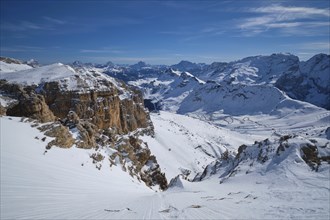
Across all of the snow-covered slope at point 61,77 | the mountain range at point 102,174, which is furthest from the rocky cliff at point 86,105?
the mountain range at point 102,174

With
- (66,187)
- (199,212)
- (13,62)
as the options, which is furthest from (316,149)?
(13,62)

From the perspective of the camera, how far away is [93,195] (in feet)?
74.3

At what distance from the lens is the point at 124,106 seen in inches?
3627

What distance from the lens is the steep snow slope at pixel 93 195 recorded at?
17953 mm

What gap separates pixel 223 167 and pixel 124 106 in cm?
4840

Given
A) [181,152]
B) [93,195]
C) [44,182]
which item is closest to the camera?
[44,182]

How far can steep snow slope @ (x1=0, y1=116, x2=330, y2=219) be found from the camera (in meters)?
18.0

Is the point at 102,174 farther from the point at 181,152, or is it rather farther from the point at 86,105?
the point at 181,152

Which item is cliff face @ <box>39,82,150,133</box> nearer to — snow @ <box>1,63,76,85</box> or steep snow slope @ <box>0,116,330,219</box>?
snow @ <box>1,63,76,85</box>

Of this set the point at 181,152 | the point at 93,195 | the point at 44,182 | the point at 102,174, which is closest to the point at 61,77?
the point at 102,174

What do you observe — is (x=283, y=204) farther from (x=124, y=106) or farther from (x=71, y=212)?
(x=124, y=106)

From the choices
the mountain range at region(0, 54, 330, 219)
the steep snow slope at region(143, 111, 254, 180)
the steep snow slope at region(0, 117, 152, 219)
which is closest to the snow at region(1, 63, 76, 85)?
the mountain range at region(0, 54, 330, 219)

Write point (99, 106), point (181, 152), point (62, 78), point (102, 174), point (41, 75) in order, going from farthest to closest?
point (181, 152), point (99, 106), point (62, 78), point (41, 75), point (102, 174)

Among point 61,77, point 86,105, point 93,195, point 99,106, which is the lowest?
point 93,195
